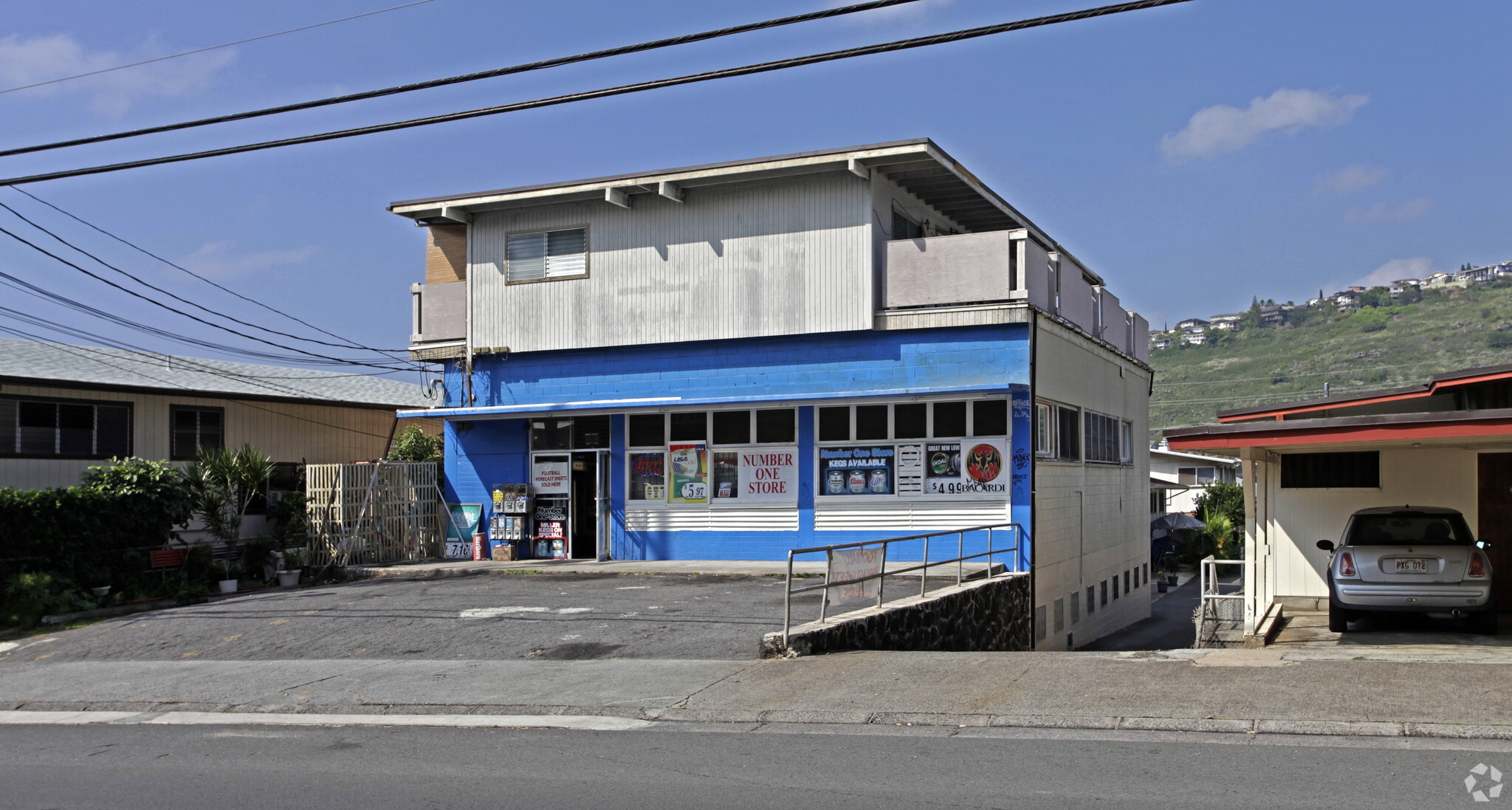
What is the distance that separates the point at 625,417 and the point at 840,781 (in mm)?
14612

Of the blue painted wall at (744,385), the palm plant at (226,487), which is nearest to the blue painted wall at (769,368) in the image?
the blue painted wall at (744,385)

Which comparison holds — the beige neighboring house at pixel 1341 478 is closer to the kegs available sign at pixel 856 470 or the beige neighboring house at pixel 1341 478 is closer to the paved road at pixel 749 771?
the kegs available sign at pixel 856 470

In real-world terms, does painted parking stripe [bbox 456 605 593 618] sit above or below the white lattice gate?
below

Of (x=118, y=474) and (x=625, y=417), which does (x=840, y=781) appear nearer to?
(x=625, y=417)

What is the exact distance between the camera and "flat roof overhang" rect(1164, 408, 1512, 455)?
10766mm

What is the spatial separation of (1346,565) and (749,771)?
9.12 metres

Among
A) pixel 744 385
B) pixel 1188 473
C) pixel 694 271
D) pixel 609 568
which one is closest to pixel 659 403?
pixel 744 385

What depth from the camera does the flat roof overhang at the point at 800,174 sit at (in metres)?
19.0

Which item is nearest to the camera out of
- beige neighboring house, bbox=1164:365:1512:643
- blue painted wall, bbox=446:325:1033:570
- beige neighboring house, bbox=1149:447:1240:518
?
beige neighboring house, bbox=1164:365:1512:643

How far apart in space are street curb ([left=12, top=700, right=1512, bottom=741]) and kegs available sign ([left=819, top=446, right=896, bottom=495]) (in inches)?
395

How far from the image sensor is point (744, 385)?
805 inches

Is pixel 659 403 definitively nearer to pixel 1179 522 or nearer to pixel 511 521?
pixel 511 521

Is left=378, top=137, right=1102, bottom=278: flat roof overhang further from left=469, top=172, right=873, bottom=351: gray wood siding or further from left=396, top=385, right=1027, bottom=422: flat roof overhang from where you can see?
left=396, top=385, right=1027, bottom=422: flat roof overhang

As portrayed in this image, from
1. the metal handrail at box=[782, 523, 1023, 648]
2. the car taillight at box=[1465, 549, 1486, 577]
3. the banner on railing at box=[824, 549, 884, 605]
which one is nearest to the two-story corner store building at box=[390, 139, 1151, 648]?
the metal handrail at box=[782, 523, 1023, 648]
